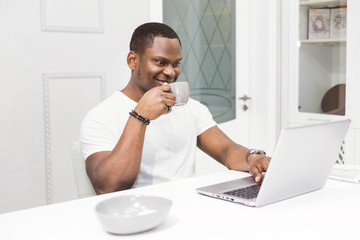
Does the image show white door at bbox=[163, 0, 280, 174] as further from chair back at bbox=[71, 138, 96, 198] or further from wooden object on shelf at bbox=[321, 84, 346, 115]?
chair back at bbox=[71, 138, 96, 198]

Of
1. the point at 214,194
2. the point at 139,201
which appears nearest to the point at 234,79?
the point at 214,194

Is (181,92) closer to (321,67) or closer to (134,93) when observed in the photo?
(134,93)

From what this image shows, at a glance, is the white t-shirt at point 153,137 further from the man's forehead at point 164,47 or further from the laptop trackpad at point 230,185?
the laptop trackpad at point 230,185

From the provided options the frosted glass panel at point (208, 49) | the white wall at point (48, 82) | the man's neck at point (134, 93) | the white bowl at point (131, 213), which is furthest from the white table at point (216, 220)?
the frosted glass panel at point (208, 49)

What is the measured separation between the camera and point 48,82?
96.3 inches

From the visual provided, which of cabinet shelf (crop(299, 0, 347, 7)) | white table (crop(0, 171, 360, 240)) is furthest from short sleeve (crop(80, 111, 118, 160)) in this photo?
cabinet shelf (crop(299, 0, 347, 7))

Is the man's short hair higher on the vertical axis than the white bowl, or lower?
higher

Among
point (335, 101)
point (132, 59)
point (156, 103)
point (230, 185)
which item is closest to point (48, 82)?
point (132, 59)

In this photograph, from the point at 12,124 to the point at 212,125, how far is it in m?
1.02

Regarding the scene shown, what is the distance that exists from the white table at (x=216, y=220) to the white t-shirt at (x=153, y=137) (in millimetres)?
438

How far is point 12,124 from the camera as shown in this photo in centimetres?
235

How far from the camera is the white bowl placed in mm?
928

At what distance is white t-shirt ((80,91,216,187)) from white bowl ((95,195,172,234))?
59cm

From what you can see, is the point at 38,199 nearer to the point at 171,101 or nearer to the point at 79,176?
the point at 79,176
